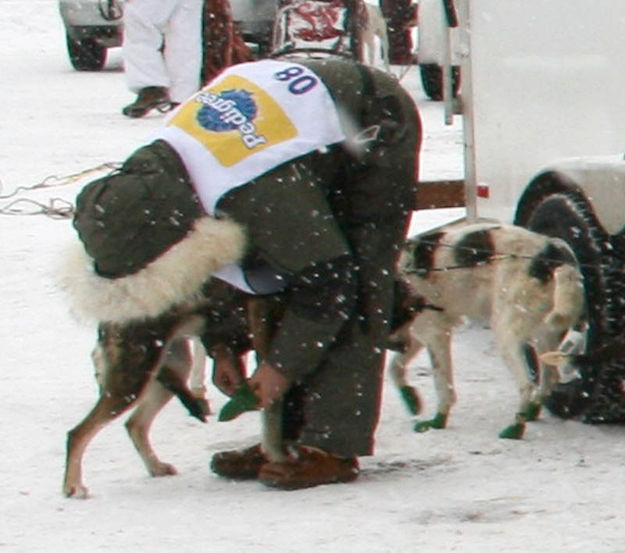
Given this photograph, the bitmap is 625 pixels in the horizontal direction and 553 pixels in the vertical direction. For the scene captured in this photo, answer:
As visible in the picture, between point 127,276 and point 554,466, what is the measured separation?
1.48 m

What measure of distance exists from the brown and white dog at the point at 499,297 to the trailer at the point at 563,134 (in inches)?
3.8

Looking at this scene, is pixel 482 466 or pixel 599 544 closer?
pixel 599 544

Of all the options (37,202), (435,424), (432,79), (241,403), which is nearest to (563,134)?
(435,424)

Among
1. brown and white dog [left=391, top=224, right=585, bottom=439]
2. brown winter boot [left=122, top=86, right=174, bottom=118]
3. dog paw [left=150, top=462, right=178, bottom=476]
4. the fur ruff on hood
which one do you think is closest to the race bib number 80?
the fur ruff on hood

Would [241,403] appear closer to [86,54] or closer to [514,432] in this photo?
[514,432]

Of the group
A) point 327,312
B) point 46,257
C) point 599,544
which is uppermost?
point 327,312

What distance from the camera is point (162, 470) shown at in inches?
225

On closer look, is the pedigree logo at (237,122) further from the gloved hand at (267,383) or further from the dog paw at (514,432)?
the dog paw at (514,432)

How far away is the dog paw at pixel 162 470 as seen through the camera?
571 centimetres

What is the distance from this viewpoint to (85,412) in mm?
6660

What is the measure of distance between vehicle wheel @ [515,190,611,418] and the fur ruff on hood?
1.35 meters

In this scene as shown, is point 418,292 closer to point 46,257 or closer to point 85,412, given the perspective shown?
point 85,412

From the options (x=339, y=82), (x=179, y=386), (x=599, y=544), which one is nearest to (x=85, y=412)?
(x=179, y=386)

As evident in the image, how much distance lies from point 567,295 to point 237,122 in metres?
1.42
